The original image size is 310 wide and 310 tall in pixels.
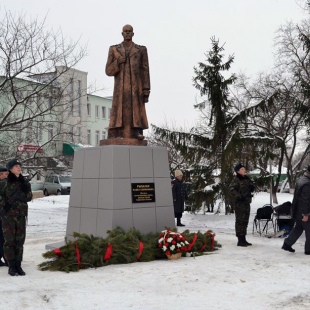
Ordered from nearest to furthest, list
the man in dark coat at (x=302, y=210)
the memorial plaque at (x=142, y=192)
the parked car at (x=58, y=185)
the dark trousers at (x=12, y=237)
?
the dark trousers at (x=12, y=237) → the man in dark coat at (x=302, y=210) → the memorial plaque at (x=142, y=192) → the parked car at (x=58, y=185)

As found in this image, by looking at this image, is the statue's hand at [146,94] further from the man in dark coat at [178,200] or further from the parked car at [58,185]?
the parked car at [58,185]

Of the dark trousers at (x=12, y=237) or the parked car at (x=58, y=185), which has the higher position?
the parked car at (x=58, y=185)

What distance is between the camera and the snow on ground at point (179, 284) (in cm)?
621

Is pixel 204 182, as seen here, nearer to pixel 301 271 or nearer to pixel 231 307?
pixel 301 271

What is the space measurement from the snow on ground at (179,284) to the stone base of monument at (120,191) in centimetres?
130

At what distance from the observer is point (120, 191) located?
33.1 feet

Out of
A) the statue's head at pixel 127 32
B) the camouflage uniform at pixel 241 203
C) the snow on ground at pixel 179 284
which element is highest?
the statue's head at pixel 127 32

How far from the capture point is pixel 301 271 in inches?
314

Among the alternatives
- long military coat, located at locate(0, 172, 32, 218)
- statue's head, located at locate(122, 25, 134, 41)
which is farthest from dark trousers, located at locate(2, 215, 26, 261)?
statue's head, located at locate(122, 25, 134, 41)

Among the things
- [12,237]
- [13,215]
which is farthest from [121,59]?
[12,237]

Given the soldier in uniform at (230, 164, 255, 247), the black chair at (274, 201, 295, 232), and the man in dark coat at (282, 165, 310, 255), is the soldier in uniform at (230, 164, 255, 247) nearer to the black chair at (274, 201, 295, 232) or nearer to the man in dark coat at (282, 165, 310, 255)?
the man in dark coat at (282, 165, 310, 255)

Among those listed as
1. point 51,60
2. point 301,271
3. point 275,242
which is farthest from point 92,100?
point 301,271

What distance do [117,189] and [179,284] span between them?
10.7 feet

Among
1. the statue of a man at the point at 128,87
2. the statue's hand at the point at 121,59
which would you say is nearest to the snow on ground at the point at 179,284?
the statue of a man at the point at 128,87
